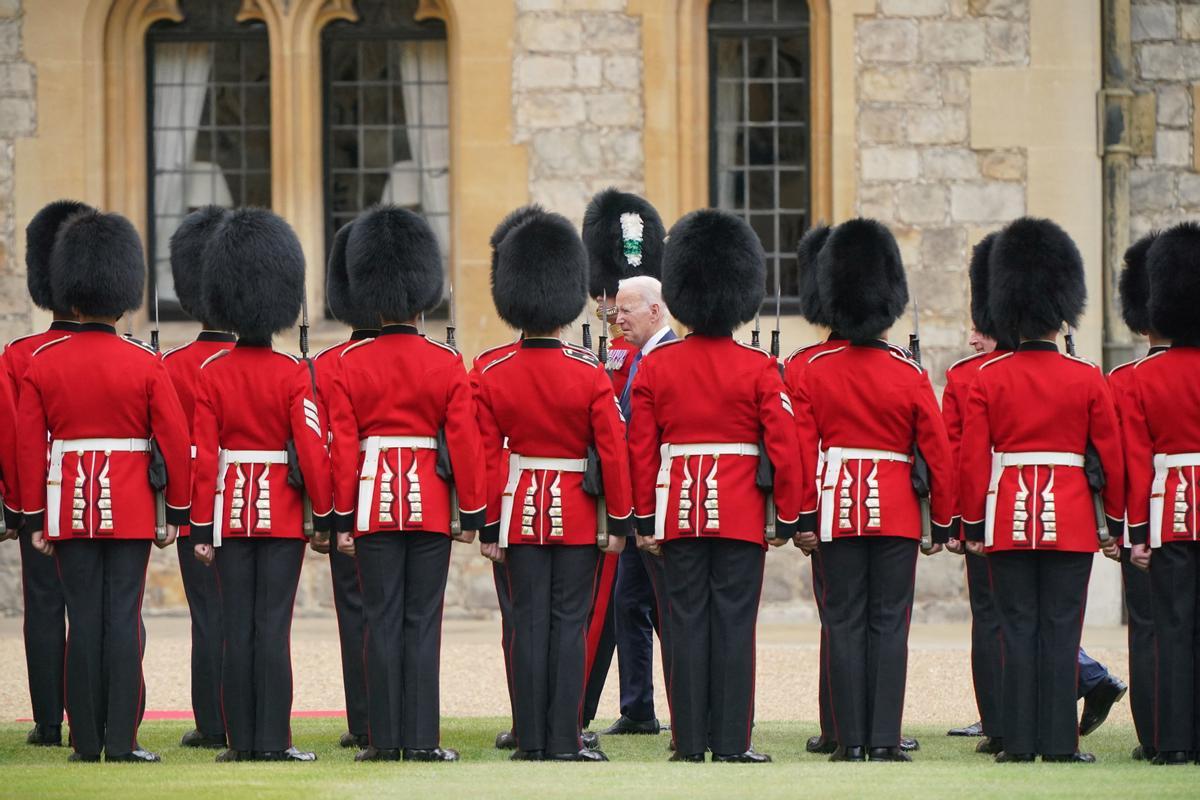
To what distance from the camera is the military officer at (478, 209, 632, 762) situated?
6.75 meters

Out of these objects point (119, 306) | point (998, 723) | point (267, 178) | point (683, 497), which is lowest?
point (998, 723)

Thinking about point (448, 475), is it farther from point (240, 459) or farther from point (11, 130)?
point (11, 130)

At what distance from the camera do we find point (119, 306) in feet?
22.9

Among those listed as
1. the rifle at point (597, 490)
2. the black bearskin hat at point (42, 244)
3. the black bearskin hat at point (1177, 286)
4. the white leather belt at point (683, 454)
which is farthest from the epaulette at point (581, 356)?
the black bearskin hat at point (42, 244)

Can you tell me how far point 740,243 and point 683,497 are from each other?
0.91 meters

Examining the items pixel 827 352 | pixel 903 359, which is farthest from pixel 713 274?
pixel 903 359

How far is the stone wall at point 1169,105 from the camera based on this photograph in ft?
38.8

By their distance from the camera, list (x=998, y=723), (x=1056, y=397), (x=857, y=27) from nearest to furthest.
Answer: (x=1056, y=397) → (x=998, y=723) → (x=857, y=27)

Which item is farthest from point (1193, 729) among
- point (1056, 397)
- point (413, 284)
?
point (413, 284)

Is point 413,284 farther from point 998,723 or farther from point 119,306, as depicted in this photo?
point 998,723

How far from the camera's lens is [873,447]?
6828 millimetres

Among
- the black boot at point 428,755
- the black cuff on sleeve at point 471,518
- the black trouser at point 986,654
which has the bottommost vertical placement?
the black boot at point 428,755

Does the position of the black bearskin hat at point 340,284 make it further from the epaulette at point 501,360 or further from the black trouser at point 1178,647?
the black trouser at point 1178,647

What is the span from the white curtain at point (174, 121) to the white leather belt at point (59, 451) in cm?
530
